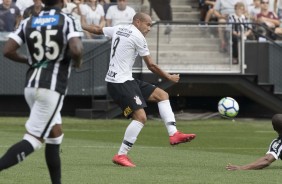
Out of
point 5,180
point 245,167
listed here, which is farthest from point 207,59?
point 5,180

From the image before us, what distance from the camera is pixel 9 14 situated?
82.6 feet

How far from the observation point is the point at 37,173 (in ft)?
41.5

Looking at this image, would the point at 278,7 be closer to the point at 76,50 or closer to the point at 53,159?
the point at 53,159

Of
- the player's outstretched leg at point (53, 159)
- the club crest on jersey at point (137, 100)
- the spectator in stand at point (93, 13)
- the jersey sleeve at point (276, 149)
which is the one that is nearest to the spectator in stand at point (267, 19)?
the spectator in stand at point (93, 13)

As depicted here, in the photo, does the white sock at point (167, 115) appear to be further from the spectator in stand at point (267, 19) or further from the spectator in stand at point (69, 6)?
the spectator in stand at point (267, 19)

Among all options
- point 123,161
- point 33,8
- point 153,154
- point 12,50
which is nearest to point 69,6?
point 33,8

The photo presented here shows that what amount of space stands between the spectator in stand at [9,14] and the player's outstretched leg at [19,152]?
15.4 meters

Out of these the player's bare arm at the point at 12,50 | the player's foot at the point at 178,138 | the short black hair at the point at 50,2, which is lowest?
the player's foot at the point at 178,138

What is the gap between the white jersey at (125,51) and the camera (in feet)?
47.5

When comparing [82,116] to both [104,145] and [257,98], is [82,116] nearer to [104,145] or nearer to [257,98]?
[257,98]

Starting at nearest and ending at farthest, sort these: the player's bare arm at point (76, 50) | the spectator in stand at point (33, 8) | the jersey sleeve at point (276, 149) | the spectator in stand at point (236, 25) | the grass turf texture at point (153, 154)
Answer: the player's bare arm at point (76, 50) → the grass turf texture at point (153, 154) → the jersey sleeve at point (276, 149) → the spectator in stand at point (33, 8) → the spectator in stand at point (236, 25)

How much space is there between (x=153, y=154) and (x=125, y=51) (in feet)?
7.73

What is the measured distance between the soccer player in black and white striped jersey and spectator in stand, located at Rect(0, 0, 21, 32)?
15209mm

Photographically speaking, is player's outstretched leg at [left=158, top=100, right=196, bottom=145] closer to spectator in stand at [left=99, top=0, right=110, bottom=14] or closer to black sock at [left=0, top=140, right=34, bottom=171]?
black sock at [left=0, top=140, right=34, bottom=171]
